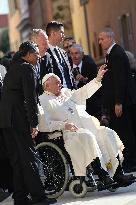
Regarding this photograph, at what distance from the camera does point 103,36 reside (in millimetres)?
12547

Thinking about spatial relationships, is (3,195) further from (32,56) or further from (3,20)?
(3,20)

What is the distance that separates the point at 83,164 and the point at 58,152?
0.35 m

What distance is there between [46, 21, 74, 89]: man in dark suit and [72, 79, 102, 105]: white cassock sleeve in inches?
34.7

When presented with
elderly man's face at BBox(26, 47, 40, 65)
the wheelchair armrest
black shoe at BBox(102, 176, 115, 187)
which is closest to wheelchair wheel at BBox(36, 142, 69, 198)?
the wheelchair armrest

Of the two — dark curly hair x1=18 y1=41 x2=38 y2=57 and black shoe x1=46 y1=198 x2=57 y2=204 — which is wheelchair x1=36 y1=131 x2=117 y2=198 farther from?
dark curly hair x1=18 y1=41 x2=38 y2=57

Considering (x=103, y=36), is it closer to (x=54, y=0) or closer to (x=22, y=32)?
(x=54, y=0)

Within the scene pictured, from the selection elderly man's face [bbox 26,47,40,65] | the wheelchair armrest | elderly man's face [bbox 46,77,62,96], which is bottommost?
the wheelchair armrest

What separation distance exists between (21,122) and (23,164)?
45 centimetres

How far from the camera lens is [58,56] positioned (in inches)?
480

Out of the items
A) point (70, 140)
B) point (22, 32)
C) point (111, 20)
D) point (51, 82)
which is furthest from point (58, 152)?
point (22, 32)

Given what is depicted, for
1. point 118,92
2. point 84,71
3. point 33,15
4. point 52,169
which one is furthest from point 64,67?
point 33,15

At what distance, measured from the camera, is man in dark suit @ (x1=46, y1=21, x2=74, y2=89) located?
39.7 feet

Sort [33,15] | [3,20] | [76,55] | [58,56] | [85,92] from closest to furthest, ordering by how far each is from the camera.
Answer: [85,92] → [58,56] → [76,55] → [33,15] → [3,20]

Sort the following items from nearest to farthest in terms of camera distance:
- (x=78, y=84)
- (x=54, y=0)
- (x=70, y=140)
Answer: (x=70, y=140) → (x=78, y=84) → (x=54, y=0)
